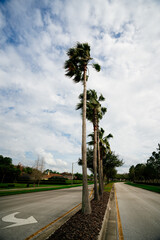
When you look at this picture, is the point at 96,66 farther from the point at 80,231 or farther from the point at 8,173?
the point at 8,173

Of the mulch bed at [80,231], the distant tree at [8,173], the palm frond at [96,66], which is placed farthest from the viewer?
the distant tree at [8,173]

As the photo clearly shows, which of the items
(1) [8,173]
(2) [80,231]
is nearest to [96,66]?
(2) [80,231]

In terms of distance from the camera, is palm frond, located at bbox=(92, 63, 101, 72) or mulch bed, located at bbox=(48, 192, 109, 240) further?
palm frond, located at bbox=(92, 63, 101, 72)

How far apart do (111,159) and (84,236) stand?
27.2 meters

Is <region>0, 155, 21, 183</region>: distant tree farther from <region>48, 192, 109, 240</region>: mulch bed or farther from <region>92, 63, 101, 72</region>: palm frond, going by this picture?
<region>48, 192, 109, 240</region>: mulch bed

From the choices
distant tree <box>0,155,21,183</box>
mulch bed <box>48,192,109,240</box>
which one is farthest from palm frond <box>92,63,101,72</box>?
distant tree <box>0,155,21,183</box>

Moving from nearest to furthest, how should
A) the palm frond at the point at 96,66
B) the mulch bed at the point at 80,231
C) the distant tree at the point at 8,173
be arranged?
1. the mulch bed at the point at 80,231
2. the palm frond at the point at 96,66
3. the distant tree at the point at 8,173

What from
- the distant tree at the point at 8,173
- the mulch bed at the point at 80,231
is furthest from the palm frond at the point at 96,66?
the distant tree at the point at 8,173

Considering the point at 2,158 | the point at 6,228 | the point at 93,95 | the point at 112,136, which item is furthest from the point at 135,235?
the point at 2,158

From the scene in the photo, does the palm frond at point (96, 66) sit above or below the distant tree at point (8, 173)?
above

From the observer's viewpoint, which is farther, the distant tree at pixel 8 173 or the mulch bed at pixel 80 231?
the distant tree at pixel 8 173

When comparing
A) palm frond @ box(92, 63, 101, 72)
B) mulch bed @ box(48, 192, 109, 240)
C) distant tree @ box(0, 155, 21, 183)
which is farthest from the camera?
distant tree @ box(0, 155, 21, 183)

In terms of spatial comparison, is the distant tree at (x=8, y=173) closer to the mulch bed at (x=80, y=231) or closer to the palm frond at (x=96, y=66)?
the palm frond at (x=96, y=66)

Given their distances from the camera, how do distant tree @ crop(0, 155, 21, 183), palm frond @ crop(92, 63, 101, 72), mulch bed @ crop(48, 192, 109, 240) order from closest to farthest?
1. mulch bed @ crop(48, 192, 109, 240)
2. palm frond @ crop(92, 63, 101, 72)
3. distant tree @ crop(0, 155, 21, 183)
